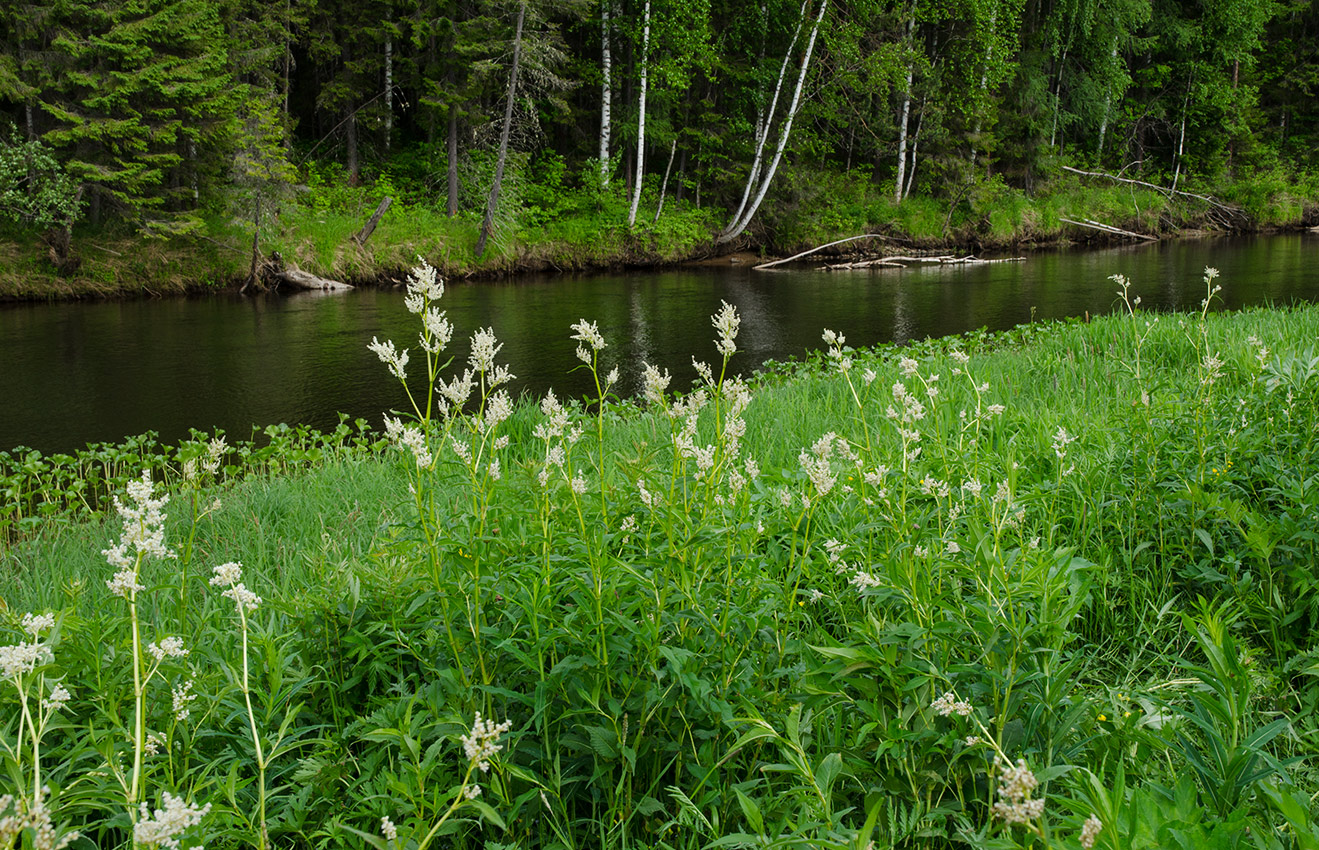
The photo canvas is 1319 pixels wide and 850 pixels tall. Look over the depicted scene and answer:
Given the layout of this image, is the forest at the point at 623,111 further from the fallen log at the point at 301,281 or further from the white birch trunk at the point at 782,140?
the fallen log at the point at 301,281

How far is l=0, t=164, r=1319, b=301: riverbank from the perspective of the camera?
68.8ft

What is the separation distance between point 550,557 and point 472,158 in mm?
25766

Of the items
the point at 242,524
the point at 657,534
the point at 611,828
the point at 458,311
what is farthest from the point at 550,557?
the point at 458,311

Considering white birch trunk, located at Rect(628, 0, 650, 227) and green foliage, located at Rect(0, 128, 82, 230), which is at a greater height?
white birch trunk, located at Rect(628, 0, 650, 227)

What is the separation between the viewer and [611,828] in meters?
2.06

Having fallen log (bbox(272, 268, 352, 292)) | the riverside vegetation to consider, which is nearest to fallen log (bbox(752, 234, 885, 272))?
fallen log (bbox(272, 268, 352, 292))

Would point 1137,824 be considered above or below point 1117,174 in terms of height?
below

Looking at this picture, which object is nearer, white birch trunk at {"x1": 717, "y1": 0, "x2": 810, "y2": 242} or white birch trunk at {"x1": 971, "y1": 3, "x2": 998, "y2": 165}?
white birch trunk at {"x1": 717, "y1": 0, "x2": 810, "y2": 242}

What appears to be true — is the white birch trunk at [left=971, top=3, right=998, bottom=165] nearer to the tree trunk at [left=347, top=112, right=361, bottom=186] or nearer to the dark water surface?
the dark water surface

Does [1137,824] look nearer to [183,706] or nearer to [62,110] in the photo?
[183,706]

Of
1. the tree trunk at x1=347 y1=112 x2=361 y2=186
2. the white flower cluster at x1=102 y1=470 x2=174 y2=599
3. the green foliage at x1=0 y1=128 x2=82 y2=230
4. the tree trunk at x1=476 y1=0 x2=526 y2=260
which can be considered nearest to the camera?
the white flower cluster at x1=102 y1=470 x2=174 y2=599

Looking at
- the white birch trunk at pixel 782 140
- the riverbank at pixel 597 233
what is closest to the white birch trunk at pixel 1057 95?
the riverbank at pixel 597 233

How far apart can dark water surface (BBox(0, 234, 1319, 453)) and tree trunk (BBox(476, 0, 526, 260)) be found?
181 cm

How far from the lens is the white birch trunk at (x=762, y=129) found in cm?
2671
